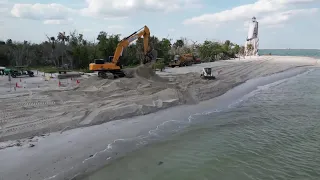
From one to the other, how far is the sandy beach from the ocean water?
3.23 feet

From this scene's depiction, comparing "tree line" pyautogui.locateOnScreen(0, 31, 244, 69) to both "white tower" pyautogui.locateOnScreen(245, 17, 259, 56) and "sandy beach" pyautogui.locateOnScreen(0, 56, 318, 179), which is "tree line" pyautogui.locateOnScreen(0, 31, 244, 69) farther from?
"white tower" pyautogui.locateOnScreen(245, 17, 259, 56)

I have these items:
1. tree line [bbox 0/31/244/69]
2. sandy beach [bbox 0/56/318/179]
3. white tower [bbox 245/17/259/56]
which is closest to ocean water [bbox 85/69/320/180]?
sandy beach [bbox 0/56/318/179]

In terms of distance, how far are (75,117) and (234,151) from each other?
5.43m

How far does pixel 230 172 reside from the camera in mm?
6465

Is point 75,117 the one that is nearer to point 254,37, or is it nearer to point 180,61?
point 180,61

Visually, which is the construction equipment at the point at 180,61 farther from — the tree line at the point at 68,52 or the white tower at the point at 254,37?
the white tower at the point at 254,37

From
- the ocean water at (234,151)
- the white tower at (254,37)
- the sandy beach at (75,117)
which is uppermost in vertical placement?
the white tower at (254,37)

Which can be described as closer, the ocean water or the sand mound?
the ocean water

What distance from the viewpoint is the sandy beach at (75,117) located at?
654 cm

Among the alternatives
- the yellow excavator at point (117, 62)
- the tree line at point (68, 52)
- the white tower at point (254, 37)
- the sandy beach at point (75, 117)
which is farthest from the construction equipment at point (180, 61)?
the white tower at point (254, 37)

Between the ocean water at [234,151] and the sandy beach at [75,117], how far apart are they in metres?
0.98

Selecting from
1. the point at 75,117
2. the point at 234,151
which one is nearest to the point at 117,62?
the point at 75,117

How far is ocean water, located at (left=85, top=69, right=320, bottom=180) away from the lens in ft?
21.0

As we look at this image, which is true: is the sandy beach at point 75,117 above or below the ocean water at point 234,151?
above
